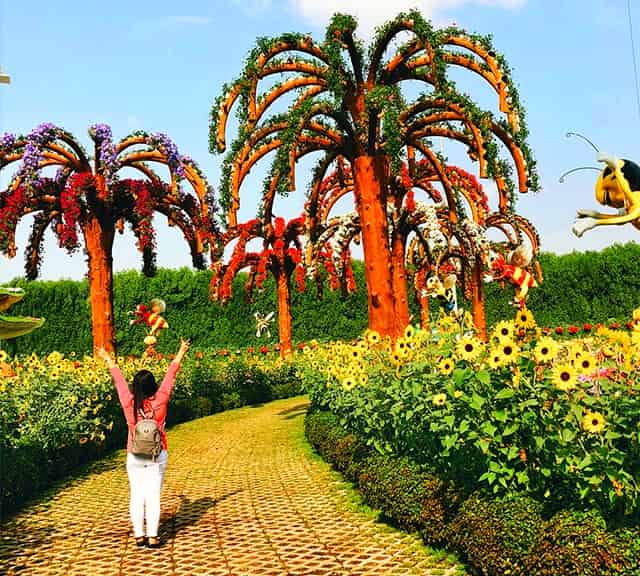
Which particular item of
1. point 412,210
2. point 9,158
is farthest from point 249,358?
point 9,158

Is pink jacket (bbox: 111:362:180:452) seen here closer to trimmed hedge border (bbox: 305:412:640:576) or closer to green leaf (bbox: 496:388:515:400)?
trimmed hedge border (bbox: 305:412:640:576)

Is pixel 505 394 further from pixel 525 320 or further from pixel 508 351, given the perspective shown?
pixel 525 320

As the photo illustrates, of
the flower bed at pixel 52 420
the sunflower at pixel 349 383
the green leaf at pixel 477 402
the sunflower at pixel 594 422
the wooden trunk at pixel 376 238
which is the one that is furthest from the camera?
the wooden trunk at pixel 376 238

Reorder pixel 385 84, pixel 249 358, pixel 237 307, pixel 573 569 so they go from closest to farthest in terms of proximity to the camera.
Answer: pixel 573 569 → pixel 385 84 → pixel 249 358 → pixel 237 307

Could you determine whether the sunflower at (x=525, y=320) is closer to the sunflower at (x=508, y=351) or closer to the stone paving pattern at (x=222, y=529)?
the sunflower at (x=508, y=351)

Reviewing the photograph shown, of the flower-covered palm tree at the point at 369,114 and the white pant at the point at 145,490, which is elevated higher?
the flower-covered palm tree at the point at 369,114

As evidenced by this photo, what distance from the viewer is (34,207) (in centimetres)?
1355

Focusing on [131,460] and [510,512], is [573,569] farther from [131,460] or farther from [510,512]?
[131,460]

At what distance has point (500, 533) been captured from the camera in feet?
15.0

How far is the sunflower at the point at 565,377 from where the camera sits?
169 inches

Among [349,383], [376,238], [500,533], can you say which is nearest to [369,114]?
[376,238]

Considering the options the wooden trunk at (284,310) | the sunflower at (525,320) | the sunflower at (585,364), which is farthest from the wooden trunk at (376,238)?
the wooden trunk at (284,310)

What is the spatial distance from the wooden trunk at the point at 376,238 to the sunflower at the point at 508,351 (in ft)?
21.1

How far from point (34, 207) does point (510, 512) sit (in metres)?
11.2
